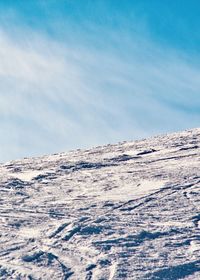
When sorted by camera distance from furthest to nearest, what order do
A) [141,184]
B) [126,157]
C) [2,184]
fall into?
[126,157] < [2,184] < [141,184]

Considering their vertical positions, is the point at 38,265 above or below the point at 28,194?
below

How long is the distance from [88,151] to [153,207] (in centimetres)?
429

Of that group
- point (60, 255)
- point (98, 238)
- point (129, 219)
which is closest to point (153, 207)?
point (129, 219)

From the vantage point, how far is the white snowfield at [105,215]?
24.4ft

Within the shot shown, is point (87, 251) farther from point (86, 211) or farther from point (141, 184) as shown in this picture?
point (141, 184)

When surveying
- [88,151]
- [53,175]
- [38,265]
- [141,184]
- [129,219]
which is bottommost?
[38,265]

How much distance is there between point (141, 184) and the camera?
10.3 meters

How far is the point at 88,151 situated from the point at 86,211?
4.24m

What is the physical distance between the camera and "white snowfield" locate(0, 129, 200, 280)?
7.43 metres

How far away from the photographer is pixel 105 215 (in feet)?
29.4

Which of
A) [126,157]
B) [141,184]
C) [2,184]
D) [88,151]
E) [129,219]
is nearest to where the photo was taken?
[129,219]

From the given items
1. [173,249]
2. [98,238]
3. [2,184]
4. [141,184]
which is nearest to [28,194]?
[2,184]

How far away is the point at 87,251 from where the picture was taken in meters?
7.81

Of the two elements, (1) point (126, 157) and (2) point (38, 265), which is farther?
(1) point (126, 157)
